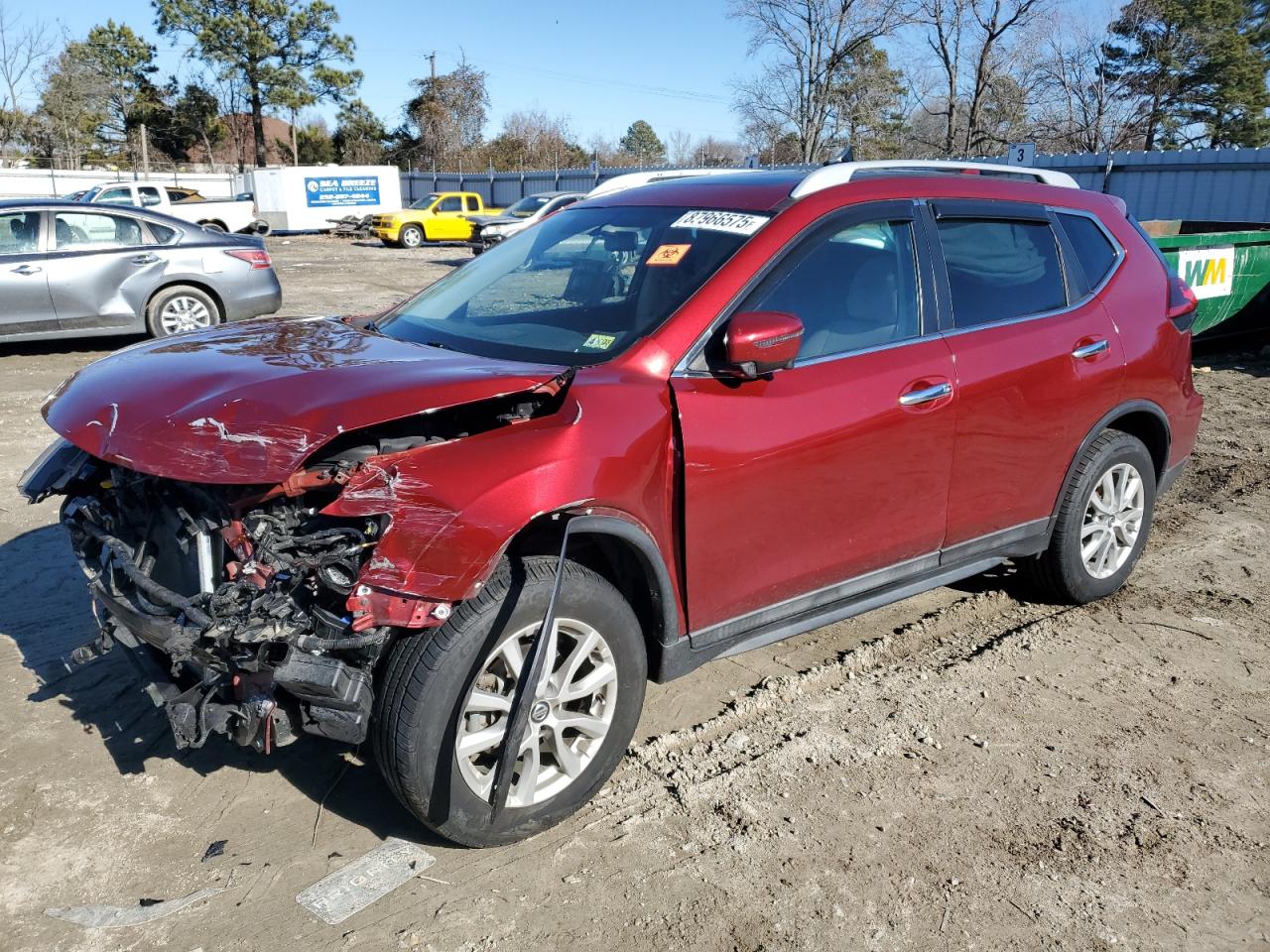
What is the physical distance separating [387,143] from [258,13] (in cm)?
1078

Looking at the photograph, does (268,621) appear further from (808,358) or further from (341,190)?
(341,190)

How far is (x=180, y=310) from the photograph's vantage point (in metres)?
11.0

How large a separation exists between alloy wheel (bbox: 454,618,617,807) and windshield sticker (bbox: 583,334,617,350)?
3.10ft

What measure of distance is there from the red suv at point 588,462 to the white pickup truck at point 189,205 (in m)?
21.4

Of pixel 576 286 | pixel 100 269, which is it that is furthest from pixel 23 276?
pixel 576 286

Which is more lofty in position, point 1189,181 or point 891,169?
point 1189,181

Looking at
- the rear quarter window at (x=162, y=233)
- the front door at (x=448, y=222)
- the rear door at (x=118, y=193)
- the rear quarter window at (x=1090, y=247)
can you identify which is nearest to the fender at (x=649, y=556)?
the rear quarter window at (x=1090, y=247)

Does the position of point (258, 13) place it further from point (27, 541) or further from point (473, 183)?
point (27, 541)

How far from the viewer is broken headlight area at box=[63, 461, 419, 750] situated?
2.65 metres

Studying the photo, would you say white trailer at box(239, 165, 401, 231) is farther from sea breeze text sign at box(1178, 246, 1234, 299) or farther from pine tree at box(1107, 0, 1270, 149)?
sea breeze text sign at box(1178, 246, 1234, 299)

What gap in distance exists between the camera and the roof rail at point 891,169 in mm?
3749

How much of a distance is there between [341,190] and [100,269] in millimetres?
31157

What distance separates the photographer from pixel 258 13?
2183 inches

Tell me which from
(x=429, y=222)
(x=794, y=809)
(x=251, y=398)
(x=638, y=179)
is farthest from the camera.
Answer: (x=429, y=222)
